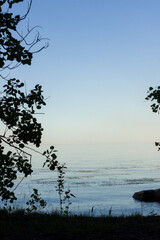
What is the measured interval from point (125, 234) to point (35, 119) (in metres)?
3.59

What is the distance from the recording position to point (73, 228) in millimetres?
8273

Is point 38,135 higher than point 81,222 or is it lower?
higher

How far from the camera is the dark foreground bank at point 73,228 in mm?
7660

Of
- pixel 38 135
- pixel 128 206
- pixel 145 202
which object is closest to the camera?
pixel 38 135

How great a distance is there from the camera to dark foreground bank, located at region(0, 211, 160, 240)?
7.66 meters

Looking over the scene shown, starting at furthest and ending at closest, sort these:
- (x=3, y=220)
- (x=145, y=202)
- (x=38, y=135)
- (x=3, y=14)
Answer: (x=145, y=202), (x=3, y=220), (x=38, y=135), (x=3, y=14)

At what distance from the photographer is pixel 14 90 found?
7363mm

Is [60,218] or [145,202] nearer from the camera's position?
[60,218]

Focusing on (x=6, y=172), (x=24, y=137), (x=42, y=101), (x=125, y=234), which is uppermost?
(x=42, y=101)

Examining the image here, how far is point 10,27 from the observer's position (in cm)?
661

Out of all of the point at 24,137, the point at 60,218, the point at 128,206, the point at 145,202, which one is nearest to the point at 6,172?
the point at 24,137

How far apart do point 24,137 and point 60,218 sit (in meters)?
3.74

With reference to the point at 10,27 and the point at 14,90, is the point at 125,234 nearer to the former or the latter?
the point at 14,90

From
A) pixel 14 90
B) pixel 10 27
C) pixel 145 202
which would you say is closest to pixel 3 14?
pixel 10 27
